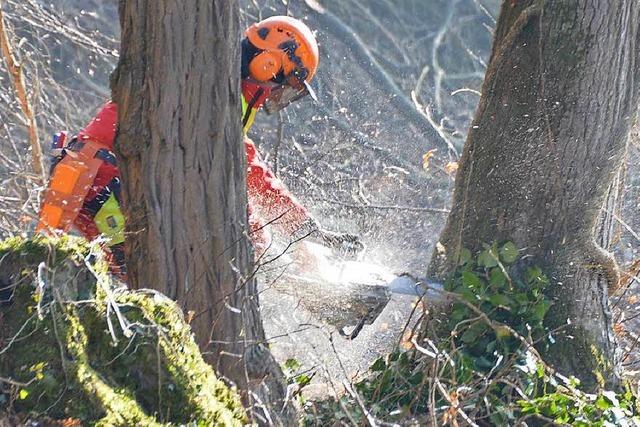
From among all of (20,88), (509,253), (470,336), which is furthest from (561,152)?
(20,88)

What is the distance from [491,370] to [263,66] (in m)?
2.28

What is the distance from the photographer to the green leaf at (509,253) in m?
4.39

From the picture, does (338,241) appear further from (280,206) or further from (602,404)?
(602,404)

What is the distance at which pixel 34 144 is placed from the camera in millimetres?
6824

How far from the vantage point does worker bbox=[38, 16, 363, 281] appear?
14.5 feet

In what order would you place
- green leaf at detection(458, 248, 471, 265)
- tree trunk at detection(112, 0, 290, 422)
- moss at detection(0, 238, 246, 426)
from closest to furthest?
moss at detection(0, 238, 246, 426) < tree trunk at detection(112, 0, 290, 422) < green leaf at detection(458, 248, 471, 265)

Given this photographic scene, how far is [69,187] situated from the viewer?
4.39m

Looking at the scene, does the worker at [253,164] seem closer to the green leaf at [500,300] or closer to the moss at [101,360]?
the green leaf at [500,300]

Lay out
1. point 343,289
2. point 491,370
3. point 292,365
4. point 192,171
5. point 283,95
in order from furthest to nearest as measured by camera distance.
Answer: point 283,95 < point 343,289 < point 292,365 < point 491,370 < point 192,171

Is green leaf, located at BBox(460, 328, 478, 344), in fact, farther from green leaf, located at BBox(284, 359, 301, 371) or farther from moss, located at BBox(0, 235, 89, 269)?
moss, located at BBox(0, 235, 89, 269)

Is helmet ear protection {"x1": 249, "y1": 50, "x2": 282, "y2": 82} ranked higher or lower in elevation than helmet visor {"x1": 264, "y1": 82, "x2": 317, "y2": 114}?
higher

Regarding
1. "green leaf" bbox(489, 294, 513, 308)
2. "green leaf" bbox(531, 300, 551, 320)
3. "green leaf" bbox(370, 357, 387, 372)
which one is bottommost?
"green leaf" bbox(370, 357, 387, 372)

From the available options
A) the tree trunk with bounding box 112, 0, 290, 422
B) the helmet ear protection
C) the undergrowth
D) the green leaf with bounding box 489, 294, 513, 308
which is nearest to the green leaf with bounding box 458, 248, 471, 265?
the undergrowth

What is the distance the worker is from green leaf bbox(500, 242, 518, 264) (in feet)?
3.19
